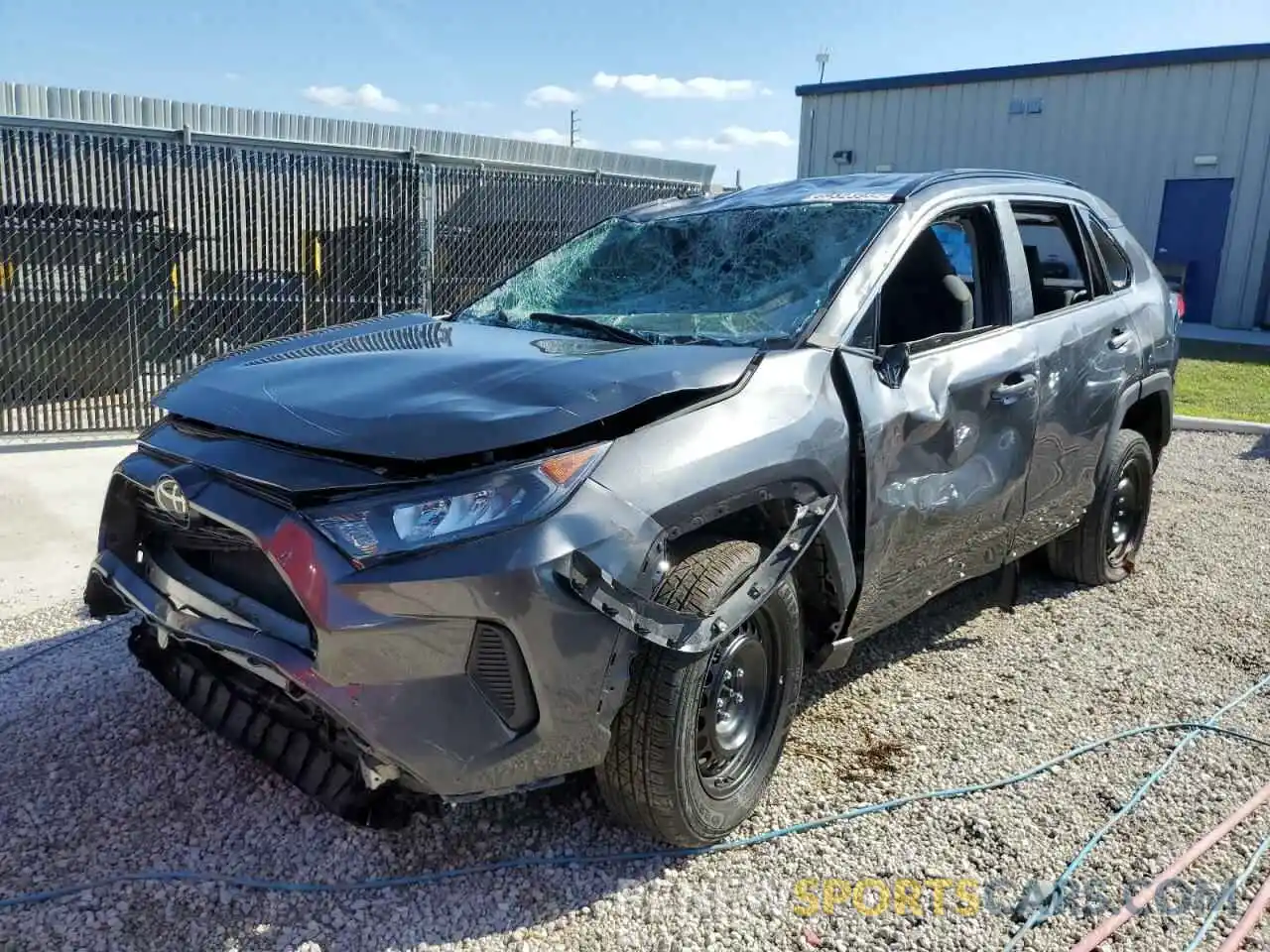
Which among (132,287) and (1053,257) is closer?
(1053,257)

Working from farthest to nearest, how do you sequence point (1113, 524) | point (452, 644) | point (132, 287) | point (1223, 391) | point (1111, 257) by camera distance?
point (1223, 391) → point (132, 287) → point (1113, 524) → point (1111, 257) → point (452, 644)

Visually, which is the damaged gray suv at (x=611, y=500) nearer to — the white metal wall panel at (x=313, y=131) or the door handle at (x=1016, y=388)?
the door handle at (x=1016, y=388)

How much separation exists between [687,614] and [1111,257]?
3376mm

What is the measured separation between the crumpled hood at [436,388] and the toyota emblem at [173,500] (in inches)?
7.9

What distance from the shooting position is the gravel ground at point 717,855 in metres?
2.48

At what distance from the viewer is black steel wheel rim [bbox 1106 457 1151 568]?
4.93 metres

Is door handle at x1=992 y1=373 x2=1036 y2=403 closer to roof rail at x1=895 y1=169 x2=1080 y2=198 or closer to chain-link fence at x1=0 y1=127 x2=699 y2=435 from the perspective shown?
roof rail at x1=895 y1=169 x2=1080 y2=198

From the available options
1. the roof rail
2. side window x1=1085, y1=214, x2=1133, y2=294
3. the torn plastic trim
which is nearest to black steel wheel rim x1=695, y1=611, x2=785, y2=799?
the torn plastic trim

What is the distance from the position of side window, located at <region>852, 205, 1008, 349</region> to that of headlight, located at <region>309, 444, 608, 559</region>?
1538 mm

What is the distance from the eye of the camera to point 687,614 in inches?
95.1

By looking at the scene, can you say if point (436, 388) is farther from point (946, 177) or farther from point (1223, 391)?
point (1223, 391)

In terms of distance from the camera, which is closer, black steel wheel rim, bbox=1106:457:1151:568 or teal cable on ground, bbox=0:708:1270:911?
teal cable on ground, bbox=0:708:1270:911

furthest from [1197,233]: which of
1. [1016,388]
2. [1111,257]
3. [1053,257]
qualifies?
[1016,388]

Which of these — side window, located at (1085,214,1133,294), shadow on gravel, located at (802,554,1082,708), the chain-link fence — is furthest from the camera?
the chain-link fence
